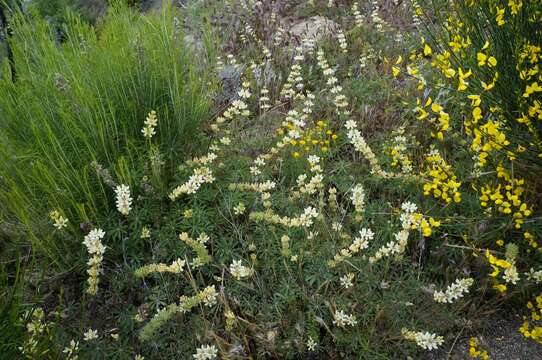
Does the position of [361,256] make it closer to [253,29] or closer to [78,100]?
[78,100]

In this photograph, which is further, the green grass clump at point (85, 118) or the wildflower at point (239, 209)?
the wildflower at point (239, 209)

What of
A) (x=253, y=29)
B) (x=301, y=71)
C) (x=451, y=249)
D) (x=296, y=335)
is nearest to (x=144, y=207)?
(x=296, y=335)

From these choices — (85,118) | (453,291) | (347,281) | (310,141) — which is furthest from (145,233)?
(453,291)

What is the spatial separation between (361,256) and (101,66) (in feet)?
5.75

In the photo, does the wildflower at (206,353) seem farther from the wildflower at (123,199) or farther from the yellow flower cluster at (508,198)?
the yellow flower cluster at (508,198)

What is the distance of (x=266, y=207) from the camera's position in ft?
8.22

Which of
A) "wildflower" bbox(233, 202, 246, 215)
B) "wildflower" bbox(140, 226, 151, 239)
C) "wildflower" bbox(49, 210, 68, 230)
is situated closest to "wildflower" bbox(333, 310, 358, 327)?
"wildflower" bbox(233, 202, 246, 215)

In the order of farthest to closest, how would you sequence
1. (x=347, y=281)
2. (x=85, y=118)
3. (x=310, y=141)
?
(x=310, y=141) < (x=85, y=118) < (x=347, y=281)

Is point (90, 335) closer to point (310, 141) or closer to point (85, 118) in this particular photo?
point (85, 118)

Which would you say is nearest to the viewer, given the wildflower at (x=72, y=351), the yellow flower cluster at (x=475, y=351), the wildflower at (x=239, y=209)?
the wildflower at (x=72, y=351)

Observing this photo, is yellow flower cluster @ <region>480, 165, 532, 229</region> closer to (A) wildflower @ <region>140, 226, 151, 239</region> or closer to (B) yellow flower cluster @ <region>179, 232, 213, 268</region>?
(B) yellow flower cluster @ <region>179, 232, 213, 268</region>

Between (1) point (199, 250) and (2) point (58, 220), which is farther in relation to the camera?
(2) point (58, 220)

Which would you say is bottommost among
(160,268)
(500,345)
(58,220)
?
(500,345)

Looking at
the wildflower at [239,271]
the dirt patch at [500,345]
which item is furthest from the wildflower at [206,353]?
the dirt patch at [500,345]
